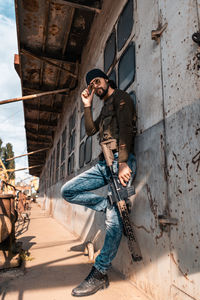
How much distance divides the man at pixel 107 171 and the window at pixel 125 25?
0.71 meters

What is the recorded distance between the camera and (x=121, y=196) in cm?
201

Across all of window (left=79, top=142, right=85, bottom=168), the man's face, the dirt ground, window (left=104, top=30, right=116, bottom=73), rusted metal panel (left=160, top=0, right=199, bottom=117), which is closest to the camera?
rusted metal panel (left=160, top=0, right=199, bottom=117)

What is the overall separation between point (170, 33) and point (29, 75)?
5.75 meters

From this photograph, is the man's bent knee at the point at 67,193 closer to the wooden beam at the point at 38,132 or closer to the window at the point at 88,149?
the window at the point at 88,149

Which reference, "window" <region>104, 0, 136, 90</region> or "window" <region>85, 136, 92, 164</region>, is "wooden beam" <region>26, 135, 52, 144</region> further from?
"window" <region>104, 0, 136, 90</region>

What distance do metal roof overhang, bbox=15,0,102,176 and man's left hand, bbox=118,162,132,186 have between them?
3.56m

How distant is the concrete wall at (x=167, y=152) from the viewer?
4.60 feet

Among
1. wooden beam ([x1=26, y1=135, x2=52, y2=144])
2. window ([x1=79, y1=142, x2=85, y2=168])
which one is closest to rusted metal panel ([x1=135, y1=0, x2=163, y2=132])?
window ([x1=79, y1=142, x2=85, y2=168])

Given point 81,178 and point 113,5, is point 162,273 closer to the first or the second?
point 81,178

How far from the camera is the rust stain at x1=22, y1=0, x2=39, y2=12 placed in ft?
13.9

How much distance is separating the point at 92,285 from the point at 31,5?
501 centimetres

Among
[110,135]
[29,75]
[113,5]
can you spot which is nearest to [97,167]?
[110,135]

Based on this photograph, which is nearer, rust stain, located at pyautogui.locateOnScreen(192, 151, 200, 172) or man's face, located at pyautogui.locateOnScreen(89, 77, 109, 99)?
rust stain, located at pyautogui.locateOnScreen(192, 151, 200, 172)

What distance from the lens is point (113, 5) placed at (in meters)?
3.39
